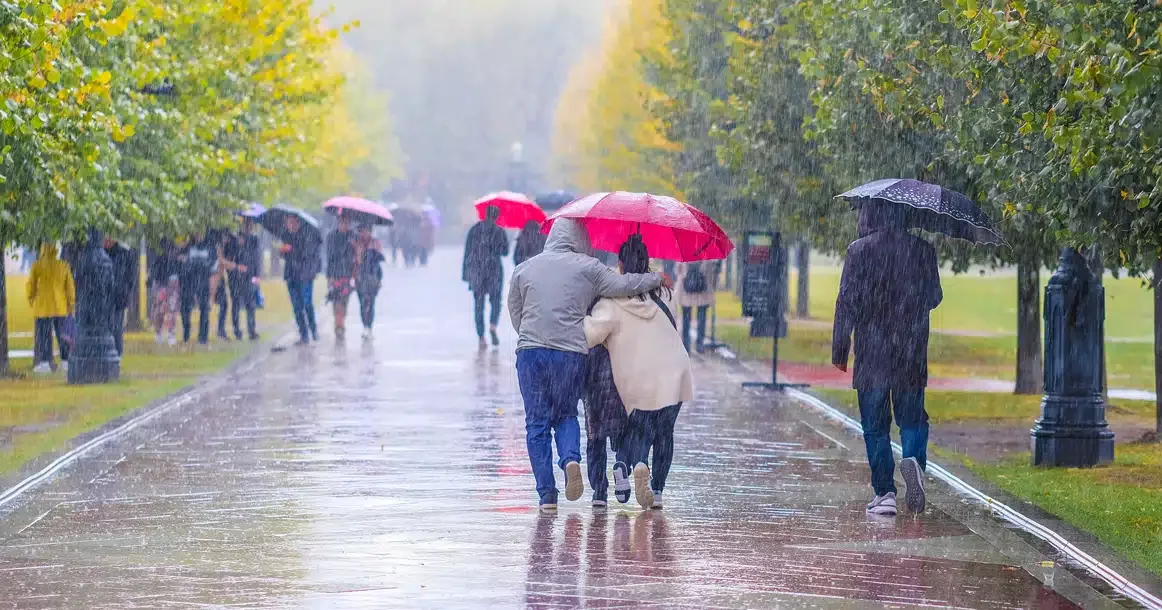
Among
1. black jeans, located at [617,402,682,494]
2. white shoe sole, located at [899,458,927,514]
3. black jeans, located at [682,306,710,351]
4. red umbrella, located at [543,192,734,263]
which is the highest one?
red umbrella, located at [543,192,734,263]

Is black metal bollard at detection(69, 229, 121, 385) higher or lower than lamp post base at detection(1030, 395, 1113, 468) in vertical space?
higher

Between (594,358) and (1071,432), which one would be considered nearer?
A: (594,358)

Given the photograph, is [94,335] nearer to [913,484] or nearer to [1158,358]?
[1158,358]

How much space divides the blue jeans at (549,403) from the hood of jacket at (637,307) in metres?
0.36

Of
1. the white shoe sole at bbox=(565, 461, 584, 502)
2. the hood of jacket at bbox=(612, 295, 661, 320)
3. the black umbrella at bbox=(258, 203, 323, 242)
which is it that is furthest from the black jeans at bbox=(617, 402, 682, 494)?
the black umbrella at bbox=(258, 203, 323, 242)

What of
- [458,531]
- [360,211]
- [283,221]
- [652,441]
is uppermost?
[360,211]

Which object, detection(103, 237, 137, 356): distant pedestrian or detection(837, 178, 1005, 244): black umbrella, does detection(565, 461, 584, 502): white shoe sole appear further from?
detection(103, 237, 137, 356): distant pedestrian

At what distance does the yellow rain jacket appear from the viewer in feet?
68.3

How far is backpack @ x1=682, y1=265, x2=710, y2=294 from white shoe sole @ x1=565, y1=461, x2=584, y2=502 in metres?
13.9

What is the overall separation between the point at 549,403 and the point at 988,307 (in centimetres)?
3440

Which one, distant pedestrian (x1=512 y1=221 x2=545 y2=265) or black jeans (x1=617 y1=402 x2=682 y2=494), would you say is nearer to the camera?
black jeans (x1=617 y1=402 x2=682 y2=494)

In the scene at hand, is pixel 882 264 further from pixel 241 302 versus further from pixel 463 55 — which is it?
pixel 463 55

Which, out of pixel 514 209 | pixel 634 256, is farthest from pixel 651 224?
pixel 514 209

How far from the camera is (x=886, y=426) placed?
10727mm
